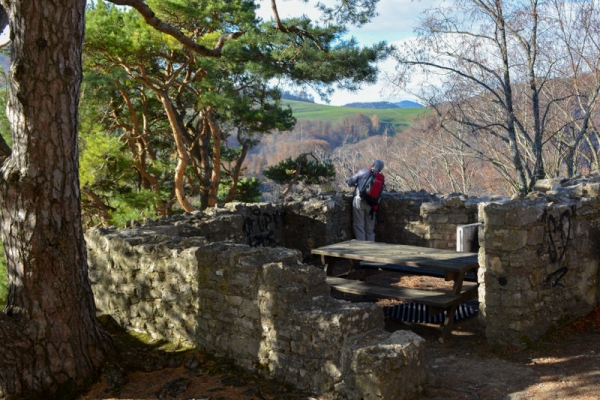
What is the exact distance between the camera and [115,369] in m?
5.36

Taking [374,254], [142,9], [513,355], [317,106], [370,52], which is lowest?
[513,355]

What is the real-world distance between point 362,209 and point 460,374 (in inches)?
198

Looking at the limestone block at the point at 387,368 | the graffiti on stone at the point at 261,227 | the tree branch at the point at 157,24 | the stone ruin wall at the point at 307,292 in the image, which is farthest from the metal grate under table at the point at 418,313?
the tree branch at the point at 157,24

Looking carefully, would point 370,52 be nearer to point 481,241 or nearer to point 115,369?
point 481,241

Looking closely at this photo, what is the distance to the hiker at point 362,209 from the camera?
9.83 metres

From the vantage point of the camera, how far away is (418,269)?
7523 mm

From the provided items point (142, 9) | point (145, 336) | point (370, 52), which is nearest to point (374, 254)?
point (145, 336)

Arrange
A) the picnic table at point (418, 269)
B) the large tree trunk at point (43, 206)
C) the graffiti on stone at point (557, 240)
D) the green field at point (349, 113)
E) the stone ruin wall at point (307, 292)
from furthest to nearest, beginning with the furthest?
the green field at point (349, 113), the picnic table at point (418, 269), the graffiti on stone at point (557, 240), the large tree trunk at point (43, 206), the stone ruin wall at point (307, 292)

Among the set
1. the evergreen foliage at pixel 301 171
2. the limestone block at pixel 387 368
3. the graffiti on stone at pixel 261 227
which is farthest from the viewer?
the evergreen foliage at pixel 301 171

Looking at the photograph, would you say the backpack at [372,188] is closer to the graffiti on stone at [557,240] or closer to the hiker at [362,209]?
the hiker at [362,209]

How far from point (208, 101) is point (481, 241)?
10215mm

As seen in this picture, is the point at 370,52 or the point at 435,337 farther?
the point at 370,52

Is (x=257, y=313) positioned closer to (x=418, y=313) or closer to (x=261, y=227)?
(x=418, y=313)

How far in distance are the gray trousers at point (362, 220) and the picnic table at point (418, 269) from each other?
2201 millimetres
